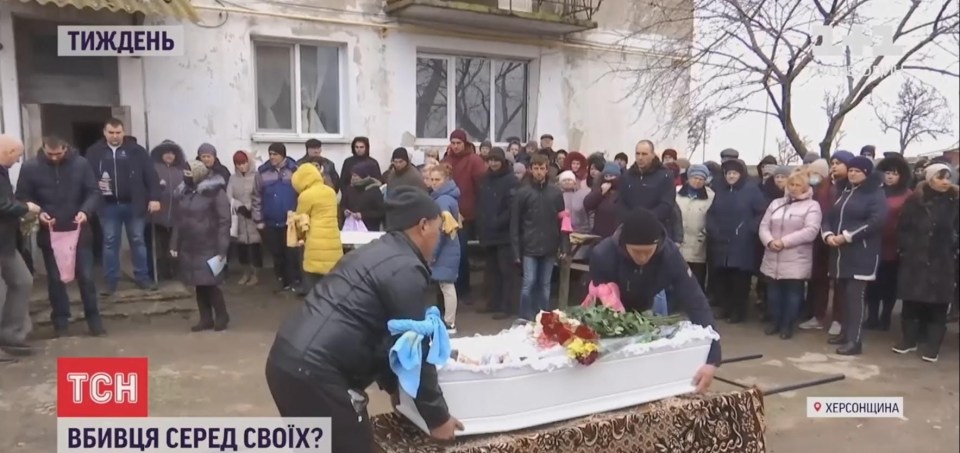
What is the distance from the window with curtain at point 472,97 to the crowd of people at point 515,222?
6.13 feet

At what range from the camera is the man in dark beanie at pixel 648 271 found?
11.4 feet

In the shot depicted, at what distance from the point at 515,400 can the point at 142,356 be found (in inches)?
162

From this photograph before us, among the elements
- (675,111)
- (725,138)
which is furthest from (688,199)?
(675,111)

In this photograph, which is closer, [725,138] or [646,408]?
[646,408]

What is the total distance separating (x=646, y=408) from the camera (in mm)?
3234

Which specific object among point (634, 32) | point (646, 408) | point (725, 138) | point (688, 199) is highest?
point (634, 32)

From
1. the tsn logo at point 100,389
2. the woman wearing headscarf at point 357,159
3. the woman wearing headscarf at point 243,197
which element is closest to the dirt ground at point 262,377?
the tsn logo at point 100,389

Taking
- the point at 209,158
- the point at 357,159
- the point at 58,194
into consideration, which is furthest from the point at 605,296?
the point at 209,158

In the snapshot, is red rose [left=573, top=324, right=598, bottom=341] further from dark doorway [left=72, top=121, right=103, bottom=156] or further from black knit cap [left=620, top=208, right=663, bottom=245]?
dark doorway [left=72, top=121, right=103, bottom=156]

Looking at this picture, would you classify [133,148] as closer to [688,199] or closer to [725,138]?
[688,199]

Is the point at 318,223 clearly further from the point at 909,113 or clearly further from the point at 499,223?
the point at 909,113

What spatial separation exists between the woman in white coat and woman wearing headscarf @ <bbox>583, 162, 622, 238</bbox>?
68 cm

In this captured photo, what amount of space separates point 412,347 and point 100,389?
2.78 meters

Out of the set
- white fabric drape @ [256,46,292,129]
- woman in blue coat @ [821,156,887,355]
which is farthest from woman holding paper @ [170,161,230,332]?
woman in blue coat @ [821,156,887,355]
